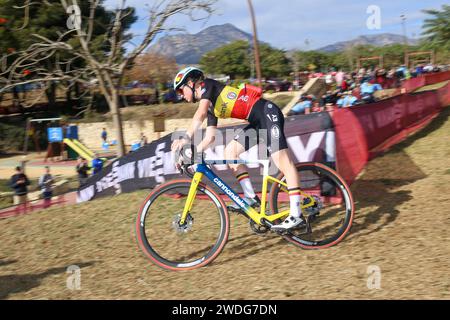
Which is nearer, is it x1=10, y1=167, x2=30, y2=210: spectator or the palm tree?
x1=10, y1=167, x2=30, y2=210: spectator

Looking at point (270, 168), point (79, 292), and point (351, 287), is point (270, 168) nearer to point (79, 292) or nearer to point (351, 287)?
point (351, 287)

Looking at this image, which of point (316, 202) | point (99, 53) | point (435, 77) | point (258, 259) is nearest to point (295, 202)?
point (316, 202)

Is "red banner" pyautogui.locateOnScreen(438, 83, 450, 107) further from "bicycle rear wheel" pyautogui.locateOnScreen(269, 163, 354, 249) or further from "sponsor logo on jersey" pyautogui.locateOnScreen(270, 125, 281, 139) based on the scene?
"sponsor logo on jersey" pyautogui.locateOnScreen(270, 125, 281, 139)

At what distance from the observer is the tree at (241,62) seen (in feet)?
253

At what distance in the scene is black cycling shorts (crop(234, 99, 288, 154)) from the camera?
486 cm

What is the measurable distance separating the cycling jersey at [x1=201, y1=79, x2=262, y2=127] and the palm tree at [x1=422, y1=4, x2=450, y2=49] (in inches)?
1920

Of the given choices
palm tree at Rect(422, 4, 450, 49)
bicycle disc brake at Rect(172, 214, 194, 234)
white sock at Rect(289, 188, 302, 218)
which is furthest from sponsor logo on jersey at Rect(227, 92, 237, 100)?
palm tree at Rect(422, 4, 450, 49)

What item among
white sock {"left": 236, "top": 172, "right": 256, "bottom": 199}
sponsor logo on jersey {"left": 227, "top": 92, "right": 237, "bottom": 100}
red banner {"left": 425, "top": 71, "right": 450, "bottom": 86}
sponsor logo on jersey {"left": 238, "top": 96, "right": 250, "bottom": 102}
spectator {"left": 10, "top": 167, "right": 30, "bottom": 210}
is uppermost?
red banner {"left": 425, "top": 71, "right": 450, "bottom": 86}

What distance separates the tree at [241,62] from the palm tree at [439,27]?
29.5 m

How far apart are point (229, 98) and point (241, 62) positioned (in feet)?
258

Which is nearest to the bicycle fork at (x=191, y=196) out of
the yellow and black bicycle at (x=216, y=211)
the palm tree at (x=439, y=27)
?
the yellow and black bicycle at (x=216, y=211)

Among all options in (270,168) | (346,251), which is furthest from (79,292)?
(346,251)

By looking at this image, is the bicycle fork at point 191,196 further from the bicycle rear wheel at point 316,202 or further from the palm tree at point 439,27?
the palm tree at point 439,27

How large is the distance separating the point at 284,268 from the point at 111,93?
9519mm
